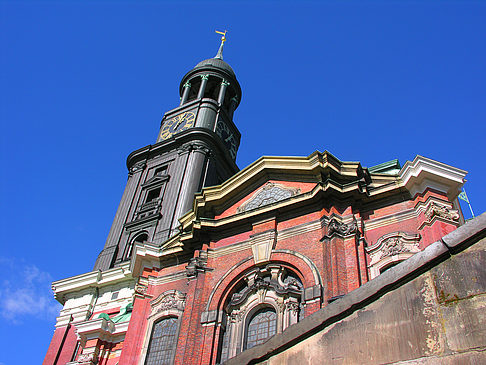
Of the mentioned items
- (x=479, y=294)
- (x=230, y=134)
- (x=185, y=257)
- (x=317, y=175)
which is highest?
(x=230, y=134)

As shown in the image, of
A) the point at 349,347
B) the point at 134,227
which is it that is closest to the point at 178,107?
the point at 134,227

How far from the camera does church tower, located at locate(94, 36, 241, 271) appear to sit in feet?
90.0

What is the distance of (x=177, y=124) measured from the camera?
34.6m

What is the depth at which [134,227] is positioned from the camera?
92.3 ft

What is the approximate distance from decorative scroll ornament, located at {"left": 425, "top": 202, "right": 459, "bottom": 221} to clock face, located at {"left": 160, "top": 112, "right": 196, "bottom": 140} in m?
22.8

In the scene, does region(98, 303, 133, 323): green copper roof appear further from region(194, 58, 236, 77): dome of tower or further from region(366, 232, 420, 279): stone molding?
region(194, 58, 236, 77): dome of tower

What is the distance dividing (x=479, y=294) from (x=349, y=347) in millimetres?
1348

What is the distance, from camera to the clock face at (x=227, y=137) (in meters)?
34.8

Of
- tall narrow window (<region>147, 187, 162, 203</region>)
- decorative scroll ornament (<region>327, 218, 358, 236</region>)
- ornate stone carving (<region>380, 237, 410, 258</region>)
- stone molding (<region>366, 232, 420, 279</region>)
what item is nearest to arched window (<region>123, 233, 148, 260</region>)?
tall narrow window (<region>147, 187, 162, 203</region>)

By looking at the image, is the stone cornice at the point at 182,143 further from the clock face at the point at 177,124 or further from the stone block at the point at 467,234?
the stone block at the point at 467,234

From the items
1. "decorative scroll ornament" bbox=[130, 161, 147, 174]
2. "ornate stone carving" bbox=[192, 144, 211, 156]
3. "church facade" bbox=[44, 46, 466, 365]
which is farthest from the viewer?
"decorative scroll ornament" bbox=[130, 161, 147, 174]

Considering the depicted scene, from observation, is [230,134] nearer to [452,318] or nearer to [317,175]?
[317,175]

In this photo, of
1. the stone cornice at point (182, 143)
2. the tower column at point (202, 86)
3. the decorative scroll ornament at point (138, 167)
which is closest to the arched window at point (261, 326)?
the stone cornice at point (182, 143)

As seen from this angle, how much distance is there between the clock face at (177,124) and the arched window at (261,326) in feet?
70.6
